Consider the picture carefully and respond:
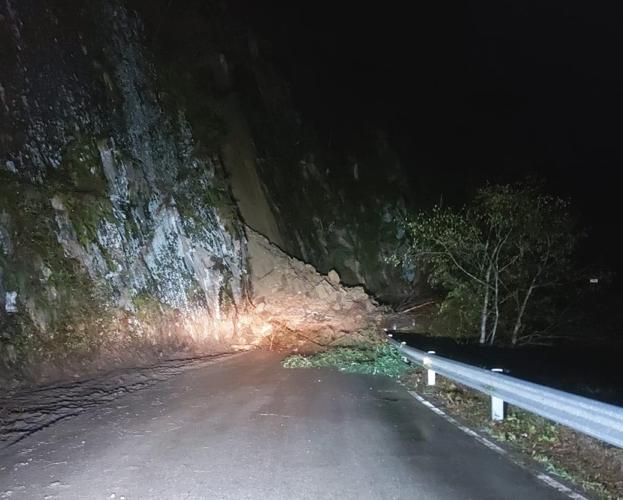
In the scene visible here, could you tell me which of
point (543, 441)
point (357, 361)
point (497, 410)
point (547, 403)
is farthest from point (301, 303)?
point (547, 403)

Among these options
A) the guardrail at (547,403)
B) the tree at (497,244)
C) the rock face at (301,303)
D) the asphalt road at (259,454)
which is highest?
the tree at (497,244)

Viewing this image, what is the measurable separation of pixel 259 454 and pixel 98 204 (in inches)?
392

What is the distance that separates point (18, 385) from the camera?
1015 cm

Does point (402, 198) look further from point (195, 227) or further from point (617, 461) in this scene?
point (617, 461)

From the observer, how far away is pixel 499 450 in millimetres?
6367

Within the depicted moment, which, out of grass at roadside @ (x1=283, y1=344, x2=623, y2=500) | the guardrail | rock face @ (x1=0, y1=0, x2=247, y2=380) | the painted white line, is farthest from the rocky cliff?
the guardrail

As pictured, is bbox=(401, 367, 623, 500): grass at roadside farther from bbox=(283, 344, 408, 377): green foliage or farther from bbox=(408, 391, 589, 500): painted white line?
bbox=(283, 344, 408, 377): green foliage

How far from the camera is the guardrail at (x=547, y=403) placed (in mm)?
4938

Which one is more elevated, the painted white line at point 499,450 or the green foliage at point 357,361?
the green foliage at point 357,361

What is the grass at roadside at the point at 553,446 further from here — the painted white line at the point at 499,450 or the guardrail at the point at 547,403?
the guardrail at the point at 547,403

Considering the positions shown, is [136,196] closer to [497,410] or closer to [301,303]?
[301,303]

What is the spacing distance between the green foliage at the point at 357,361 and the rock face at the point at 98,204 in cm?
355

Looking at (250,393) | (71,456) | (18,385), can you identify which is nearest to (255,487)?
(71,456)

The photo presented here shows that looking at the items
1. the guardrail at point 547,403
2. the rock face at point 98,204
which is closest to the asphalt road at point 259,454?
the guardrail at point 547,403
